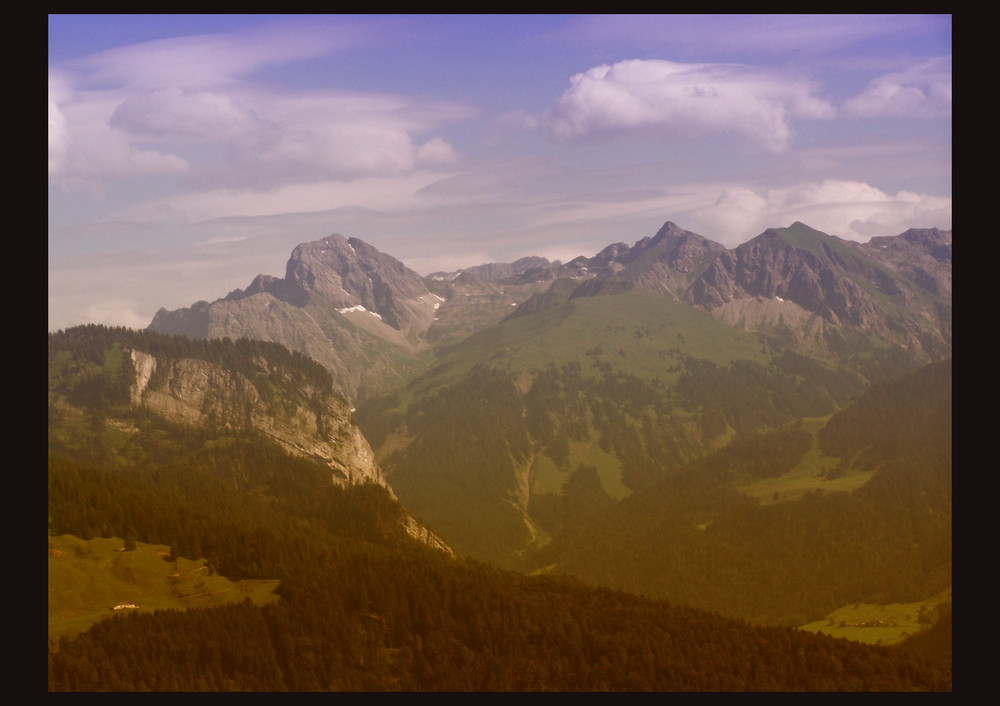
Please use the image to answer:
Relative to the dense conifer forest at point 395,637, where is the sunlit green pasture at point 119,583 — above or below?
above

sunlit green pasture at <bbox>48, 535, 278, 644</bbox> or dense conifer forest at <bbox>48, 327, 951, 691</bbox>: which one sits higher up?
sunlit green pasture at <bbox>48, 535, 278, 644</bbox>

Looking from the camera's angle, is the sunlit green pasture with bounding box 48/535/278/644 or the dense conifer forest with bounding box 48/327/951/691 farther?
the sunlit green pasture with bounding box 48/535/278/644

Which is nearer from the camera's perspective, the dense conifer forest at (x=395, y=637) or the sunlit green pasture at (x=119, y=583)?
the dense conifer forest at (x=395, y=637)

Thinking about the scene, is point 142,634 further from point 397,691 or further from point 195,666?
point 397,691

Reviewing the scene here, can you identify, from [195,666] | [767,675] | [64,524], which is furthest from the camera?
[64,524]

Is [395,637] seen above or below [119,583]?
below

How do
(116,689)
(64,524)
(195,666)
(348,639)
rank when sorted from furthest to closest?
(64,524) → (348,639) → (195,666) → (116,689)

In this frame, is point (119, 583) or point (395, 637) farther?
point (119, 583)

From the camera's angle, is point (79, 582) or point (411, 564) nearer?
point (79, 582)
